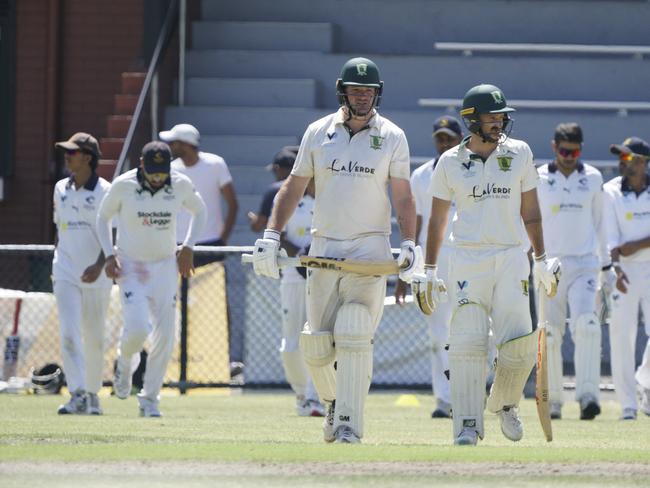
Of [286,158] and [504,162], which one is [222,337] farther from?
[504,162]

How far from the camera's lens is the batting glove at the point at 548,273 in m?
10.1

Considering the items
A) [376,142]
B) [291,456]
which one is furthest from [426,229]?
[291,456]

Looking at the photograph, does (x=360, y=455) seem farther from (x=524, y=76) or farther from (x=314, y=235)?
(x=524, y=76)

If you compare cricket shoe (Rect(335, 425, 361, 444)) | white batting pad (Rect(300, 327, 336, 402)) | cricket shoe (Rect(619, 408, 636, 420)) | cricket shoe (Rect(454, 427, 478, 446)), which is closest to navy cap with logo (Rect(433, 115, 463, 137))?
cricket shoe (Rect(619, 408, 636, 420))

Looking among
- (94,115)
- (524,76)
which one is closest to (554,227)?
(524,76)

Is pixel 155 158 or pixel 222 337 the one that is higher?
pixel 155 158

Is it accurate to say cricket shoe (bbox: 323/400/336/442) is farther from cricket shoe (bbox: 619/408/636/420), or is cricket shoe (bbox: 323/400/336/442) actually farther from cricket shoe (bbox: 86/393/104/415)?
cricket shoe (bbox: 619/408/636/420)

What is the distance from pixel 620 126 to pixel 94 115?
6.26 m

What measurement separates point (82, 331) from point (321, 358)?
4315mm

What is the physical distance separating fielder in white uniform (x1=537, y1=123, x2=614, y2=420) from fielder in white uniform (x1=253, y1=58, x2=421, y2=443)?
12.2 ft

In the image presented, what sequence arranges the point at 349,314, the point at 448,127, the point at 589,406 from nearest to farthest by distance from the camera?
the point at 349,314, the point at 589,406, the point at 448,127

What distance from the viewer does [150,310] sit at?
13.2m

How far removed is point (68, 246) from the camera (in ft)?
44.6

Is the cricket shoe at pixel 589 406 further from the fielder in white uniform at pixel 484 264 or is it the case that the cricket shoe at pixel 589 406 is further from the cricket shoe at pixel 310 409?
the fielder in white uniform at pixel 484 264
